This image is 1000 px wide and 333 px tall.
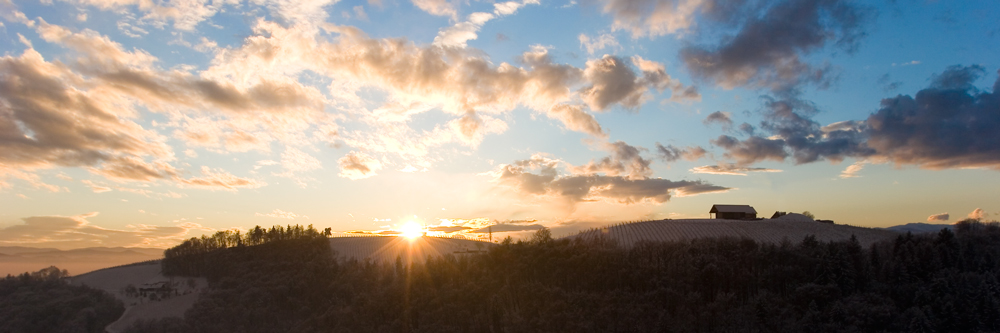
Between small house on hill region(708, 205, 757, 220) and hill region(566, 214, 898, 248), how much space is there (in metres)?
6.09

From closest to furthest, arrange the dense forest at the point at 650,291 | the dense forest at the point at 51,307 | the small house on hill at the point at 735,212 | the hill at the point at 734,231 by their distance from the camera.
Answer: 1. the dense forest at the point at 650,291
2. the dense forest at the point at 51,307
3. the hill at the point at 734,231
4. the small house on hill at the point at 735,212

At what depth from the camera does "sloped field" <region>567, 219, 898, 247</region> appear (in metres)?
68.0

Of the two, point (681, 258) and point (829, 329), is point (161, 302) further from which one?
point (829, 329)

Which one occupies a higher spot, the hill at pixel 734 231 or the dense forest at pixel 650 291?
the hill at pixel 734 231

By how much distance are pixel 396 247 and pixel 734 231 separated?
180 ft

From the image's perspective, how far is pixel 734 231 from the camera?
69938 millimetres

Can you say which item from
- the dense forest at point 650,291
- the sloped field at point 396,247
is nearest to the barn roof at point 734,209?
the dense forest at point 650,291

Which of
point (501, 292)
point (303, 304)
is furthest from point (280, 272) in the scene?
point (501, 292)

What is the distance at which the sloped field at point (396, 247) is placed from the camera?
85.7m

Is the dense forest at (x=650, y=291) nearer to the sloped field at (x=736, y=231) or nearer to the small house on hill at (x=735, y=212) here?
the sloped field at (x=736, y=231)

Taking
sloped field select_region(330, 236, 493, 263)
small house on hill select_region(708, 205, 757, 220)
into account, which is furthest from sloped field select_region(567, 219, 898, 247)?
sloped field select_region(330, 236, 493, 263)

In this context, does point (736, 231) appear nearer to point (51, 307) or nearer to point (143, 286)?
point (143, 286)

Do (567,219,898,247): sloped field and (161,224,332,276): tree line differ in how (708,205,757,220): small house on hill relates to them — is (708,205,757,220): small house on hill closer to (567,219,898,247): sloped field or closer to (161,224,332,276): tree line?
(567,219,898,247): sloped field

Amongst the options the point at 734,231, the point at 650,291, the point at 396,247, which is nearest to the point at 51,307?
the point at 396,247
